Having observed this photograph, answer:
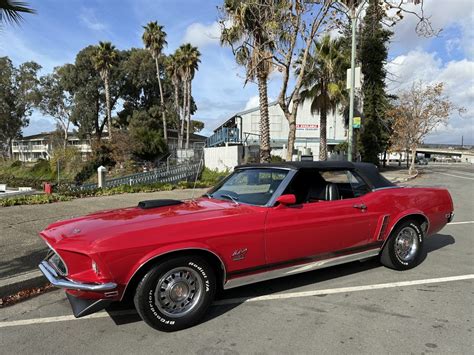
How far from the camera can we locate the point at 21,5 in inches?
189

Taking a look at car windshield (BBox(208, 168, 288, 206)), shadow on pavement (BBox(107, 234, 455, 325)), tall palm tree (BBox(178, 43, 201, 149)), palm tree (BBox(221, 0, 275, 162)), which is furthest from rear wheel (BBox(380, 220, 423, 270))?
tall palm tree (BBox(178, 43, 201, 149))

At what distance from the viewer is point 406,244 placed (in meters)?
5.50

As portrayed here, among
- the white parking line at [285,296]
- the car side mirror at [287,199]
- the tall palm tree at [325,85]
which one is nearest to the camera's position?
the white parking line at [285,296]

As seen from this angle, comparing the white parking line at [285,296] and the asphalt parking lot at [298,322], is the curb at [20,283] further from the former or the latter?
the white parking line at [285,296]

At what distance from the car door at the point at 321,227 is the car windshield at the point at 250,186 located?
0.94 ft

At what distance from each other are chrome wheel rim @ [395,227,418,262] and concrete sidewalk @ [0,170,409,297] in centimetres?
466

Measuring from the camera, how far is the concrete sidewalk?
4.87m

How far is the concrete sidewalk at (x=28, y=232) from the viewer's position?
4867 mm

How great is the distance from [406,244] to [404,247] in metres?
0.05

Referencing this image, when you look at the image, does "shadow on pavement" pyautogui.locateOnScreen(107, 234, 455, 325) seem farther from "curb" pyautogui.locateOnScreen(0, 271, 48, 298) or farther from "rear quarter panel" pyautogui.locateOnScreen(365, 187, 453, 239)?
"curb" pyautogui.locateOnScreen(0, 271, 48, 298)

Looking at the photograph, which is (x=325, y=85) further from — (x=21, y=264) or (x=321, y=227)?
(x=21, y=264)

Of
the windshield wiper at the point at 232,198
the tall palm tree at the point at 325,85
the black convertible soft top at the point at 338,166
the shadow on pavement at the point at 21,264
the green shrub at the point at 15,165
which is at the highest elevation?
the tall palm tree at the point at 325,85

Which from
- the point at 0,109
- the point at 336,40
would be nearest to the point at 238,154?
the point at 336,40

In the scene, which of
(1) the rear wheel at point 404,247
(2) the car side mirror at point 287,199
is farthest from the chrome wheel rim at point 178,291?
(1) the rear wheel at point 404,247
